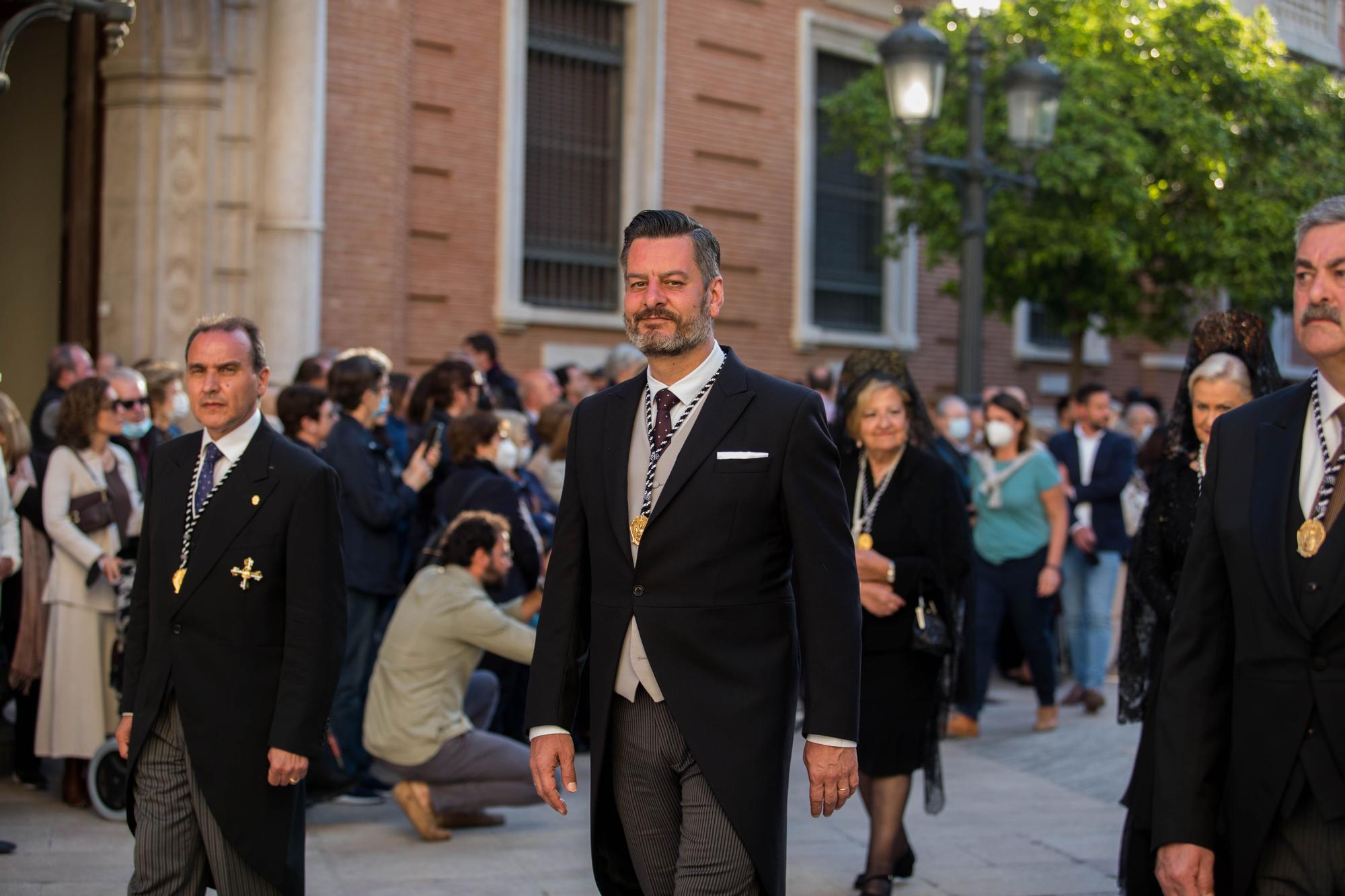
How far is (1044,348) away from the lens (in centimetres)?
2148

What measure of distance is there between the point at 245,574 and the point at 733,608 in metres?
1.66

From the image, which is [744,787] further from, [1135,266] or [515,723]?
[1135,266]

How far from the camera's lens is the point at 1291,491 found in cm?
341

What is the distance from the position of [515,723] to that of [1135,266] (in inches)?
385

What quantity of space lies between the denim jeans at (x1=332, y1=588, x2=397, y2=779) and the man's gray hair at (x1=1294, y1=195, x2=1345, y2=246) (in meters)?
6.03

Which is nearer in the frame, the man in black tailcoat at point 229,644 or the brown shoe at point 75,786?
the man in black tailcoat at point 229,644

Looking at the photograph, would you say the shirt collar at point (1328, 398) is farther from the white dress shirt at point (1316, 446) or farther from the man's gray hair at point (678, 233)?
the man's gray hair at point (678, 233)

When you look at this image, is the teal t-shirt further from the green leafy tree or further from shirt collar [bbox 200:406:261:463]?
shirt collar [bbox 200:406:261:463]

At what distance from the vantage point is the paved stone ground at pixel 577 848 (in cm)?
694

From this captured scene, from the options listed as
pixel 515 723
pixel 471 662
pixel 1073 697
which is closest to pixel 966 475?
pixel 1073 697

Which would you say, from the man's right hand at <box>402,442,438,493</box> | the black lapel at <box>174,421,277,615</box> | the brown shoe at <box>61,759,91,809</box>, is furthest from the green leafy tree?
the black lapel at <box>174,421,277,615</box>

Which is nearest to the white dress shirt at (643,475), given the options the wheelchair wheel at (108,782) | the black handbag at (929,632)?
the black handbag at (929,632)

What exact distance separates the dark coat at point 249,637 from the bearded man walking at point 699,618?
1.01 m

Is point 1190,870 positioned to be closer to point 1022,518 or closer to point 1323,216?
point 1323,216
